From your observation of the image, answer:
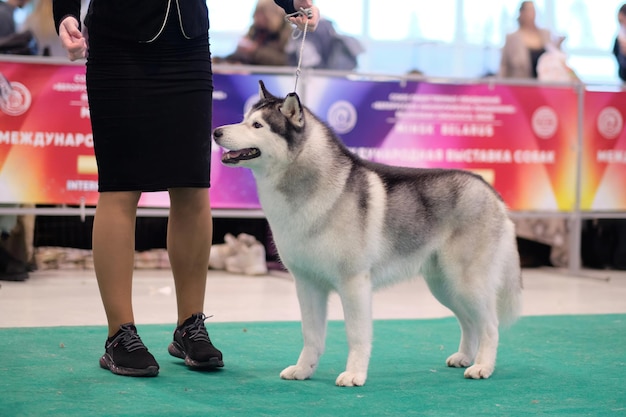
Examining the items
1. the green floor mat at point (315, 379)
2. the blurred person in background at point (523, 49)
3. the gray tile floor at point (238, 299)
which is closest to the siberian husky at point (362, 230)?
the green floor mat at point (315, 379)

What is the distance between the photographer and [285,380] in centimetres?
308

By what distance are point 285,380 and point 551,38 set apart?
5831 mm

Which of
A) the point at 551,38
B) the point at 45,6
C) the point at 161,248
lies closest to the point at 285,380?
the point at 161,248

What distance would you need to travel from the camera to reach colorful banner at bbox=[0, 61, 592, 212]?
573cm

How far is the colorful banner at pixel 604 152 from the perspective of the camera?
6.82 meters

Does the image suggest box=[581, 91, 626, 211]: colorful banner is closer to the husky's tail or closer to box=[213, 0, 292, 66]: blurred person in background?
box=[213, 0, 292, 66]: blurred person in background

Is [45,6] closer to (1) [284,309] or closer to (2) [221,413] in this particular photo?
(1) [284,309]

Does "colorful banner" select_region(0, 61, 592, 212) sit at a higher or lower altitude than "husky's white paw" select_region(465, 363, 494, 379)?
higher

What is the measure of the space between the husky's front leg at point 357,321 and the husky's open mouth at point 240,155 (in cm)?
54

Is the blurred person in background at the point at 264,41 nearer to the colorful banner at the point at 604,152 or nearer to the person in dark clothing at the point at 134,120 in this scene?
the colorful banner at the point at 604,152

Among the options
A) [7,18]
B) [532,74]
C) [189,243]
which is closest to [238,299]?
[189,243]

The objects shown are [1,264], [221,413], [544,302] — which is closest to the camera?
[221,413]

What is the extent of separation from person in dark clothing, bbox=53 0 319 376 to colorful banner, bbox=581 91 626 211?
→ 4.39 meters

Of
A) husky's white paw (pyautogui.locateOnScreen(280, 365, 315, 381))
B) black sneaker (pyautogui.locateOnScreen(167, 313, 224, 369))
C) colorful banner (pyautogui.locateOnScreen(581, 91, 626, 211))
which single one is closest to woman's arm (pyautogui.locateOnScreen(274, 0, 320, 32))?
black sneaker (pyautogui.locateOnScreen(167, 313, 224, 369))
